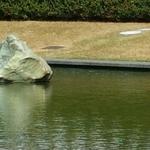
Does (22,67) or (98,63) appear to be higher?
(22,67)

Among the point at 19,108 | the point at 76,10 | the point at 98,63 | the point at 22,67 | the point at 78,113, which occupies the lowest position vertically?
the point at 76,10

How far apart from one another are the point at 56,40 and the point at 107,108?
12.5 meters

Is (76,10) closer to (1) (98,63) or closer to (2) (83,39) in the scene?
(2) (83,39)

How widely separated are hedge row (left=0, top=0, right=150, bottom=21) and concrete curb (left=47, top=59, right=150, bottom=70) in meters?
7.65

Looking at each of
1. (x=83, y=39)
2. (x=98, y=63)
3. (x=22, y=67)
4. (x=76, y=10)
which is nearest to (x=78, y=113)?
(x=22, y=67)

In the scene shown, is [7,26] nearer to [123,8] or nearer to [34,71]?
[123,8]

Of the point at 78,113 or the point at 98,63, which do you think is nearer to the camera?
the point at 78,113

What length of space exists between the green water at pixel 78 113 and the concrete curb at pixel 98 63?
0.91 meters

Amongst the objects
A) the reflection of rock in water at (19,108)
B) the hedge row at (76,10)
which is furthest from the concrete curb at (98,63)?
the hedge row at (76,10)

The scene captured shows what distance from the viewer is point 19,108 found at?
15.1 meters

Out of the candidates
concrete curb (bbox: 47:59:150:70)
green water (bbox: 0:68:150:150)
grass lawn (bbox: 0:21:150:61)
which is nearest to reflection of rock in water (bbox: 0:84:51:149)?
green water (bbox: 0:68:150:150)

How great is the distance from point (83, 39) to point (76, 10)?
Answer: 12.4ft

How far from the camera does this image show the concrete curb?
2131cm

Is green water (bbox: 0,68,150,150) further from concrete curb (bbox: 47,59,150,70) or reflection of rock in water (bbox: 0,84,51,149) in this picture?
concrete curb (bbox: 47,59,150,70)
